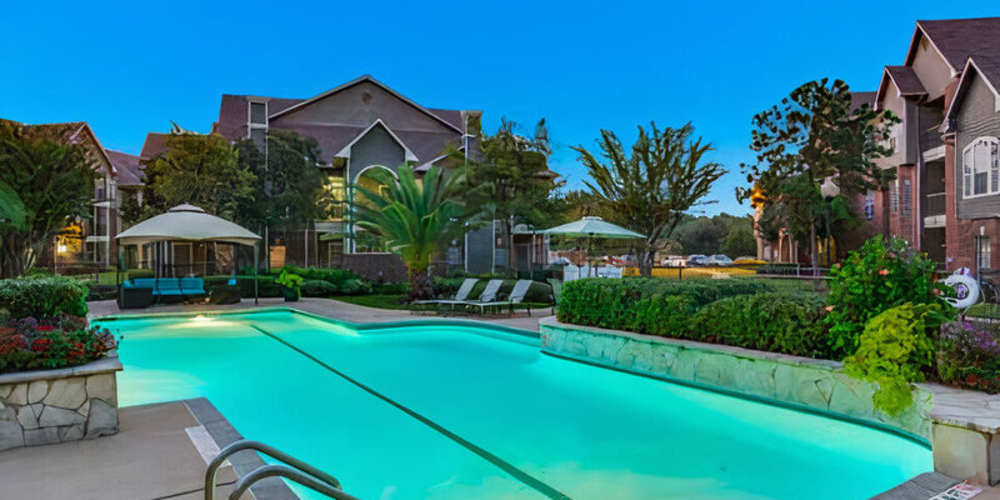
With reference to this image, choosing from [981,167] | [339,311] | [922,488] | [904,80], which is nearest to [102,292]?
[339,311]

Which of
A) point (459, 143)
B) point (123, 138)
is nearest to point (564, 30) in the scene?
point (459, 143)

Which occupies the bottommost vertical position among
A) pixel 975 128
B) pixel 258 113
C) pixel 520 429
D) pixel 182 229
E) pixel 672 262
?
pixel 520 429

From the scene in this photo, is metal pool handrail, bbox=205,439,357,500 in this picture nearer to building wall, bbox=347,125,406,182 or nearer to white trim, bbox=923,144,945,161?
building wall, bbox=347,125,406,182

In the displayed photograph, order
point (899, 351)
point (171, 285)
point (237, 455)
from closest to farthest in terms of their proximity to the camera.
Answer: point (237, 455), point (899, 351), point (171, 285)

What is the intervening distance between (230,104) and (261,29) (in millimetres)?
18311

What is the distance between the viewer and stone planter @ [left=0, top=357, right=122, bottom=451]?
15.5 feet

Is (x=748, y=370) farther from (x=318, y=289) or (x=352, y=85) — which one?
(x=352, y=85)

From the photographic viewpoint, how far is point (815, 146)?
89.2 ft

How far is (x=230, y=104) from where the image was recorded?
36.2 m

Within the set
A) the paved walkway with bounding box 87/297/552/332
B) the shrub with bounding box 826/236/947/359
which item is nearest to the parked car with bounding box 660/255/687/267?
the paved walkway with bounding box 87/297/552/332

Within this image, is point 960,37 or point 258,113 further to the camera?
point 258,113

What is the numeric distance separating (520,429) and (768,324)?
3224mm

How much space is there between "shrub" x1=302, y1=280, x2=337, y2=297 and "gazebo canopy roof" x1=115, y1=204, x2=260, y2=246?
3.72 metres

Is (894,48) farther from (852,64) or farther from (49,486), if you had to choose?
(49,486)
